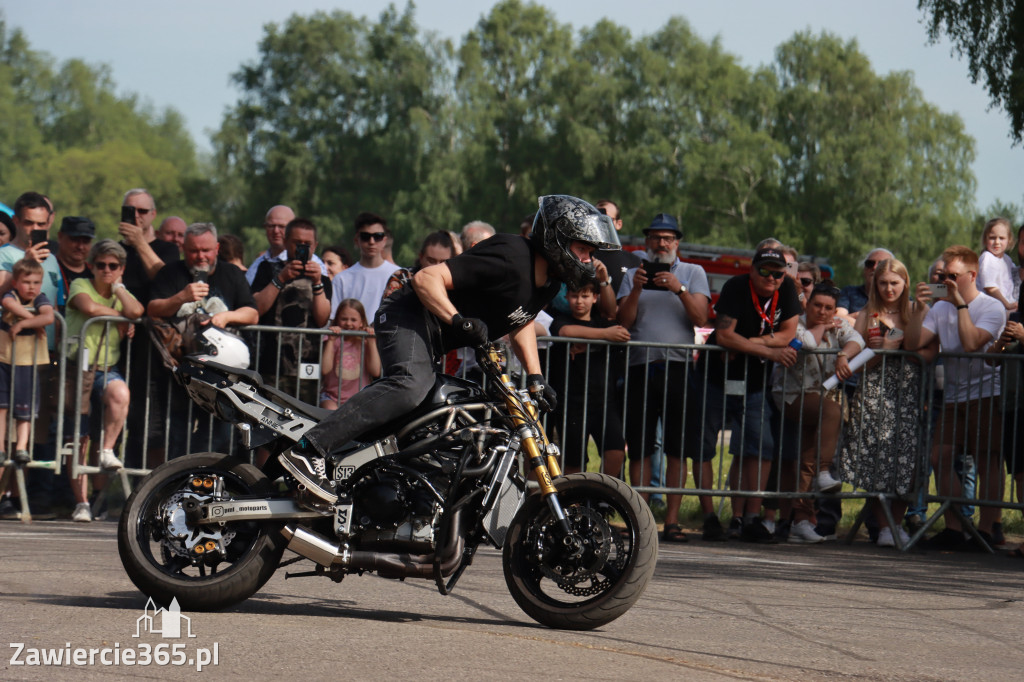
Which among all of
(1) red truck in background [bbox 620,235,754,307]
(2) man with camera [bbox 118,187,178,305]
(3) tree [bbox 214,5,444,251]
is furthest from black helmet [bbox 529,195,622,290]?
(3) tree [bbox 214,5,444,251]

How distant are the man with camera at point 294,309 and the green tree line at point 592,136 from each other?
45182 millimetres

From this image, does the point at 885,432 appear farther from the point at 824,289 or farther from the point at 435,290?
the point at 435,290

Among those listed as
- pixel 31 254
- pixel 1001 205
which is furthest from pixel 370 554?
pixel 1001 205

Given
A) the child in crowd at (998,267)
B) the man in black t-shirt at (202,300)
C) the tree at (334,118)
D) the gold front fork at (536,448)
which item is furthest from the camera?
the tree at (334,118)

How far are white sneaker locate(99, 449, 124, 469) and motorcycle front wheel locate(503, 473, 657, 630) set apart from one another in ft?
14.4

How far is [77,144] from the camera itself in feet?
318

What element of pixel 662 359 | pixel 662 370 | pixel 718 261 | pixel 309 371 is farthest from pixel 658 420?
pixel 718 261

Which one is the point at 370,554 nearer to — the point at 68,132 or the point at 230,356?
the point at 230,356

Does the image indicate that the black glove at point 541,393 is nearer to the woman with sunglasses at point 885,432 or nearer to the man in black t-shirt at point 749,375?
the man in black t-shirt at point 749,375

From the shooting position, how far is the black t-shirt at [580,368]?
395 inches

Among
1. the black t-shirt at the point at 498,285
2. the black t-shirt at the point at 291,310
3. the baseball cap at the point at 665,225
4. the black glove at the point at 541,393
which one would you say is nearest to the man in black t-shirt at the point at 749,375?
the baseball cap at the point at 665,225

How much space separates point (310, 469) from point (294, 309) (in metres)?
4.34

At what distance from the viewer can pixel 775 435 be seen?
1029 centimetres

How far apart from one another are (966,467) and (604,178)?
49.0 meters
